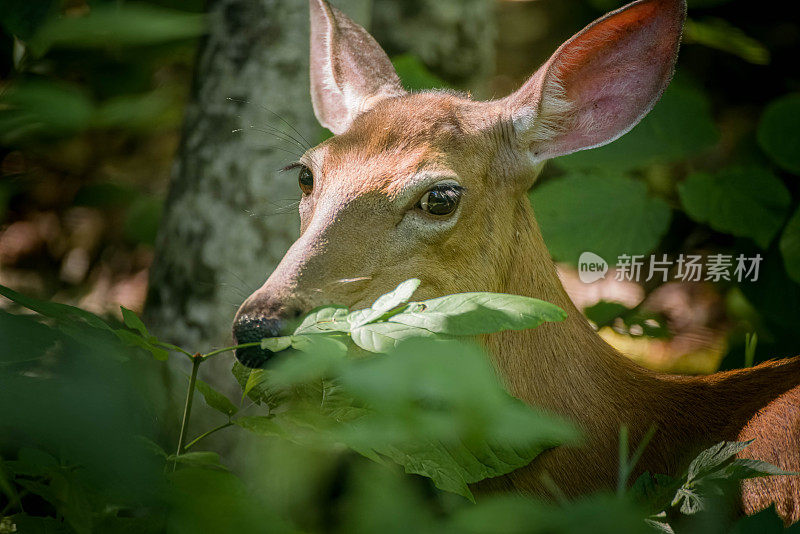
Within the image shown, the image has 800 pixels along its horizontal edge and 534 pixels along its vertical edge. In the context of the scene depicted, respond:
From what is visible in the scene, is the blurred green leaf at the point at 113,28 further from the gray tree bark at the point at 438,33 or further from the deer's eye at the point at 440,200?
the gray tree bark at the point at 438,33

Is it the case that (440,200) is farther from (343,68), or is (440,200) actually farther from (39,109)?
(39,109)

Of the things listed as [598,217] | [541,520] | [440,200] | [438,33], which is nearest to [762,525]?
[541,520]

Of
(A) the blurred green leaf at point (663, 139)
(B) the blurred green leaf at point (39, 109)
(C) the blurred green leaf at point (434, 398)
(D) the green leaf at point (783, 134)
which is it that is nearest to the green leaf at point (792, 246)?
(D) the green leaf at point (783, 134)

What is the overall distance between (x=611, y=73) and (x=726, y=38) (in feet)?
6.40

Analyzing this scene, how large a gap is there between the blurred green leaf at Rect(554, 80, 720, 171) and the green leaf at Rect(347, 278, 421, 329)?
1864mm

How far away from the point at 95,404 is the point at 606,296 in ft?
9.37

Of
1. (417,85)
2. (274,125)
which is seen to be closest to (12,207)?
(274,125)

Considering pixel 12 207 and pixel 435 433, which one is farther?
pixel 12 207

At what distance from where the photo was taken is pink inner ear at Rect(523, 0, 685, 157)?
1.94 meters

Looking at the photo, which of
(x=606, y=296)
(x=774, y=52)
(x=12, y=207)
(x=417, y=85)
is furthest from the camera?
(x=12, y=207)

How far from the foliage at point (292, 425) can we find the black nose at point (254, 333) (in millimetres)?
252

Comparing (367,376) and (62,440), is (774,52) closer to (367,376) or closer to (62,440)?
(367,376)

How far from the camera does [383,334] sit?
3.33ft

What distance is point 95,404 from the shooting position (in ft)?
2.89
